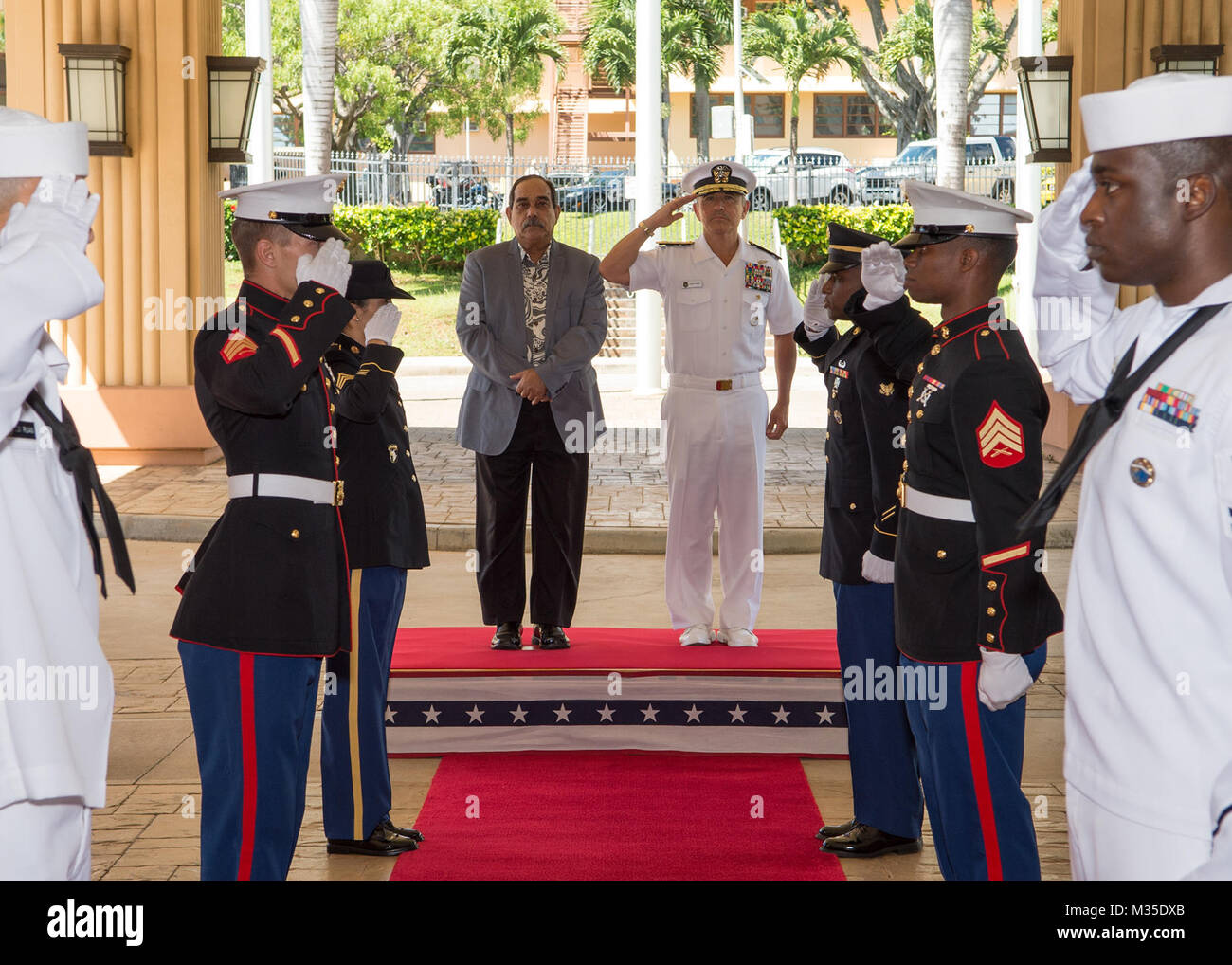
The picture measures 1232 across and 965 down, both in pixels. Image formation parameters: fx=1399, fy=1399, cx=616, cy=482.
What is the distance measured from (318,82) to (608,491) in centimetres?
1039

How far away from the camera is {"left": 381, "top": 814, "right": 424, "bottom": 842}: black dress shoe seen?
4.17 metres

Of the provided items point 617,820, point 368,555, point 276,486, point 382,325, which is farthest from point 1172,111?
point 617,820

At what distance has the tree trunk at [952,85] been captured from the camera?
17.8m

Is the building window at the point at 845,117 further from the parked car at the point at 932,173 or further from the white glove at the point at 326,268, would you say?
the white glove at the point at 326,268

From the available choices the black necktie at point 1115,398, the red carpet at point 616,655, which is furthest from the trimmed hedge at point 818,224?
the black necktie at point 1115,398

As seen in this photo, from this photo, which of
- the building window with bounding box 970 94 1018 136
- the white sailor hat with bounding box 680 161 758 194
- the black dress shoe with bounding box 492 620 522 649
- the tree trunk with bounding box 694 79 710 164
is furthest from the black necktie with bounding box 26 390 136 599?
the building window with bounding box 970 94 1018 136

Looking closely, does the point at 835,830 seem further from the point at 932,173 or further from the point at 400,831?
the point at 932,173

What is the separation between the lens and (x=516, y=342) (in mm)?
5902

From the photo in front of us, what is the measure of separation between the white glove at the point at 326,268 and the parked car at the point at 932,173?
1905 centimetres

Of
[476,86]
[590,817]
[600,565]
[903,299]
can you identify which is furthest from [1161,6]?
[476,86]

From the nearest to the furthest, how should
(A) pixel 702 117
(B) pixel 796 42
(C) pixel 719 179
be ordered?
(C) pixel 719 179 → (A) pixel 702 117 → (B) pixel 796 42

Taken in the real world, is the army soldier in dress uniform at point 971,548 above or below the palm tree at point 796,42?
below

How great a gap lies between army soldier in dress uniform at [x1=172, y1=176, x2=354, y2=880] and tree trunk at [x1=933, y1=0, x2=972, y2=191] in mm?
15557

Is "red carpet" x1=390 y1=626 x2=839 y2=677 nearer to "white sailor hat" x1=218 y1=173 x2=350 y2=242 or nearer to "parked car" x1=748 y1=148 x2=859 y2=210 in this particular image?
"white sailor hat" x1=218 y1=173 x2=350 y2=242
